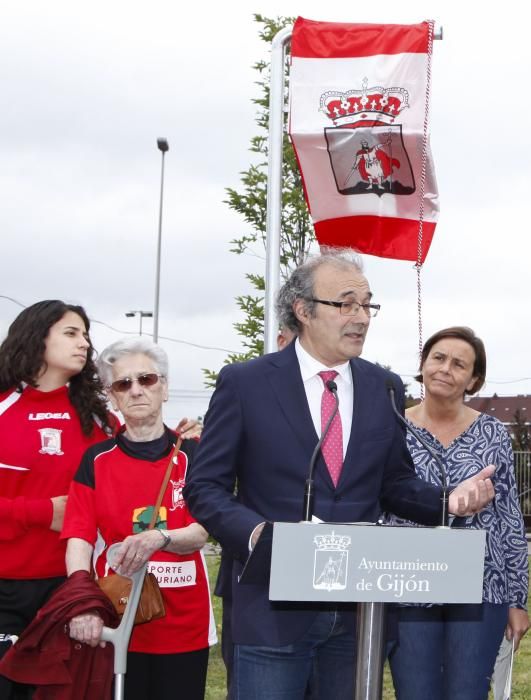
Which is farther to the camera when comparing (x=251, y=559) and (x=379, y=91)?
(x=379, y=91)

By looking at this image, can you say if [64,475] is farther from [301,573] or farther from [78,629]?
[301,573]

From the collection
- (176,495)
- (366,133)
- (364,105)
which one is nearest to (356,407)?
(176,495)

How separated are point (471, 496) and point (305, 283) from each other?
3.00 ft

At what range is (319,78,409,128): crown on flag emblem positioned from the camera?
611cm

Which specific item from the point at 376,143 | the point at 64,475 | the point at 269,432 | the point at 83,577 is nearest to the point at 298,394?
the point at 269,432

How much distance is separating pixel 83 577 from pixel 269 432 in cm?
105

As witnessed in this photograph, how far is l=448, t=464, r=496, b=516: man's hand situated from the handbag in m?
1.28

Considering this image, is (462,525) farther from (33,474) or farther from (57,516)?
(33,474)

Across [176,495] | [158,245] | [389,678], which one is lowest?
[389,678]

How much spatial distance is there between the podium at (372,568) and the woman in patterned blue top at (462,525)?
1.48 meters

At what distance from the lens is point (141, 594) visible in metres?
3.71

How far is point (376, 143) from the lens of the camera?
20.4ft

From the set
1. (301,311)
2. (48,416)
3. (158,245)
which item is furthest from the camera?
(158,245)

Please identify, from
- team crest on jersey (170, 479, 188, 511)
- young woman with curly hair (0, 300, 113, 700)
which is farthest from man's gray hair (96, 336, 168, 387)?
team crest on jersey (170, 479, 188, 511)
